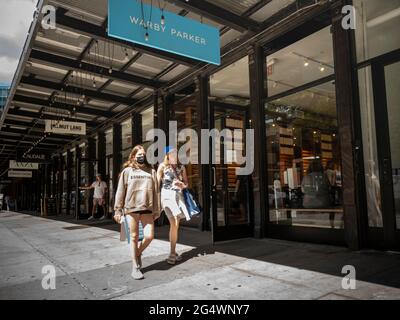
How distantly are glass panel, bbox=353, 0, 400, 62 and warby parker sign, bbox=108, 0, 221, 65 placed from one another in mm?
2423

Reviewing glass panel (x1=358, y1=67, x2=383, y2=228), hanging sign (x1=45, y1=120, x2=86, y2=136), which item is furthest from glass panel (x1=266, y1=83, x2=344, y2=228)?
hanging sign (x1=45, y1=120, x2=86, y2=136)

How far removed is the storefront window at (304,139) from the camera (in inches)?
230

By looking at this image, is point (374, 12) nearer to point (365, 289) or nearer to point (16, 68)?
point (365, 289)

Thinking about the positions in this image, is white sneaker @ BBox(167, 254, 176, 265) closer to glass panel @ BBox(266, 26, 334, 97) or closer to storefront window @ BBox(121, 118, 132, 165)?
glass panel @ BBox(266, 26, 334, 97)

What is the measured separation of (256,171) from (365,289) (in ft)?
12.5

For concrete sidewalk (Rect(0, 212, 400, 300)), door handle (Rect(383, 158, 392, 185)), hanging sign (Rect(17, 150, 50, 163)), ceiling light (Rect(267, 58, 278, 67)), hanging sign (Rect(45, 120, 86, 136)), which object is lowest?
concrete sidewalk (Rect(0, 212, 400, 300))

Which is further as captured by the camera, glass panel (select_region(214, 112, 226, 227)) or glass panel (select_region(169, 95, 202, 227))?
glass panel (select_region(169, 95, 202, 227))

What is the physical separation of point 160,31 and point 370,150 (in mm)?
3785

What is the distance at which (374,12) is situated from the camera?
217 inches

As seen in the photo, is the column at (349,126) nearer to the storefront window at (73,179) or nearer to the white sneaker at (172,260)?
the white sneaker at (172,260)

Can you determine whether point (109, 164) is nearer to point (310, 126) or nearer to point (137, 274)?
point (310, 126)

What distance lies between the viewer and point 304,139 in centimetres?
653

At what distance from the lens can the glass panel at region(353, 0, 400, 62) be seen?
203 inches
